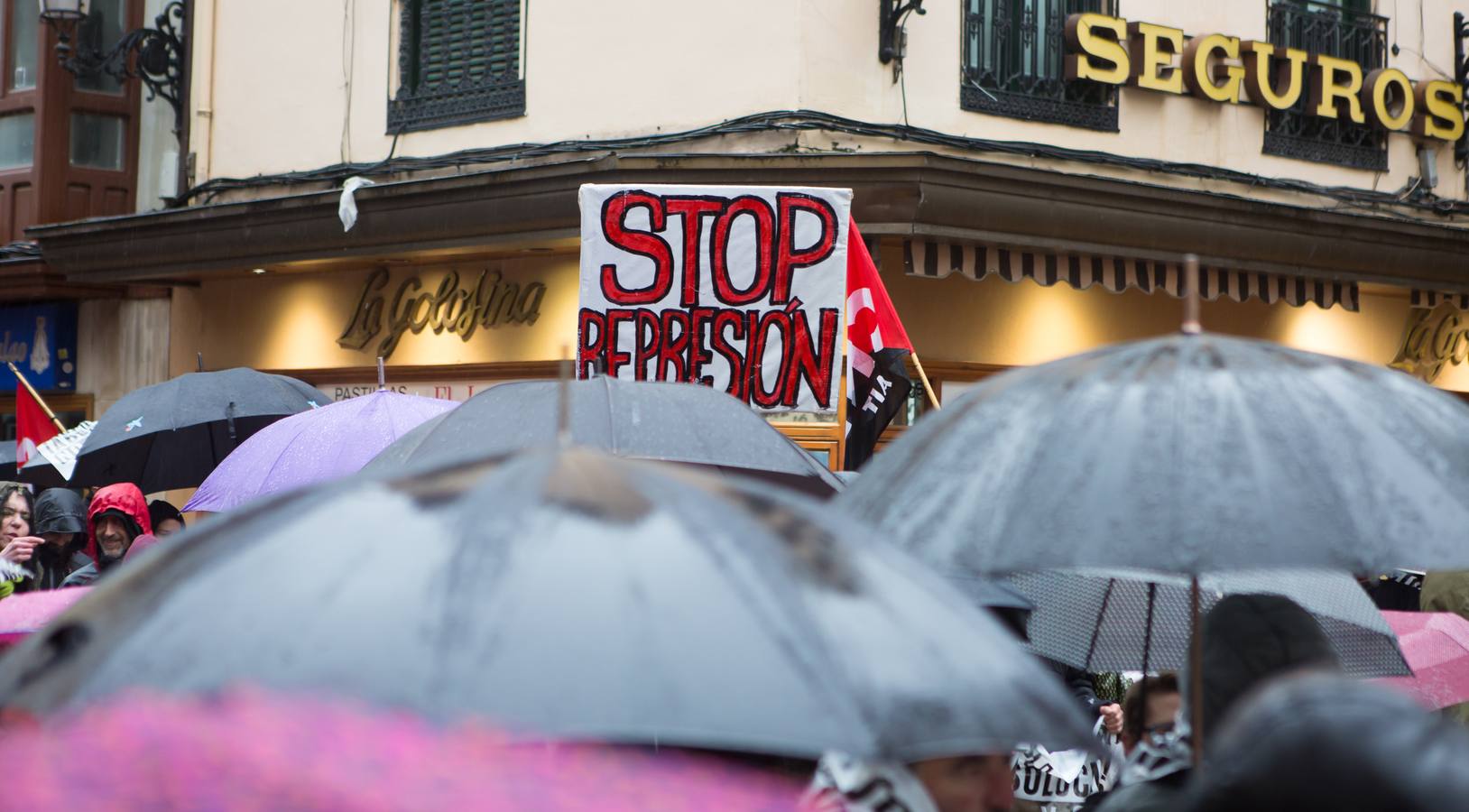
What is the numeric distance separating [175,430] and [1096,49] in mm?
6731

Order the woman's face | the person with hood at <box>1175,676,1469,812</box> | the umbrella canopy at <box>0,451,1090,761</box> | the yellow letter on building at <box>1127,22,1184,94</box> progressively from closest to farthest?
1. the person with hood at <box>1175,676,1469,812</box>
2. the umbrella canopy at <box>0,451,1090,761</box>
3. the woman's face
4. the yellow letter on building at <box>1127,22,1184,94</box>

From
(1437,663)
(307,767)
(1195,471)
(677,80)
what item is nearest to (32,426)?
(677,80)

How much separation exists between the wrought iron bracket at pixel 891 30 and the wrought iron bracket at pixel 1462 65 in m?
5.40

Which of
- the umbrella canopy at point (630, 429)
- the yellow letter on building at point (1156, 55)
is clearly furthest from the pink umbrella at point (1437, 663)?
the yellow letter on building at point (1156, 55)

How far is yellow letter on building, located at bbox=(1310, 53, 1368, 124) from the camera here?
Result: 14.5 metres

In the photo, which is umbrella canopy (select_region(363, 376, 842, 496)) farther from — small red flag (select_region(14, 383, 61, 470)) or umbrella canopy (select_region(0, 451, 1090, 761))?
small red flag (select_region(14, 383, 61, 470))

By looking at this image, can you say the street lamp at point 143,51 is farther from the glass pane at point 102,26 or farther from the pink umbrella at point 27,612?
the pink umbrella at point 27,612

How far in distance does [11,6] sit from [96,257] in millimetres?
2896

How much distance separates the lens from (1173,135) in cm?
1389

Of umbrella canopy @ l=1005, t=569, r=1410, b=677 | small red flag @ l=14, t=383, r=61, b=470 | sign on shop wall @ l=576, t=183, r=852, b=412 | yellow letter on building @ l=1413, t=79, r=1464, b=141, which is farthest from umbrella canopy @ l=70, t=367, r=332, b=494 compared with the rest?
yellow letter on building @ l=1413, t=79, r=1464, b=141

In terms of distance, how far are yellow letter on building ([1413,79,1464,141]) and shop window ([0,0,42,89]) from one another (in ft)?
38.6

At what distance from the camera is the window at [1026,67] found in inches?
514

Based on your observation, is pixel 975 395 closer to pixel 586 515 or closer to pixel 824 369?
pixel 586 515

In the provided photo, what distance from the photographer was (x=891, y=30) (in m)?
12.5
